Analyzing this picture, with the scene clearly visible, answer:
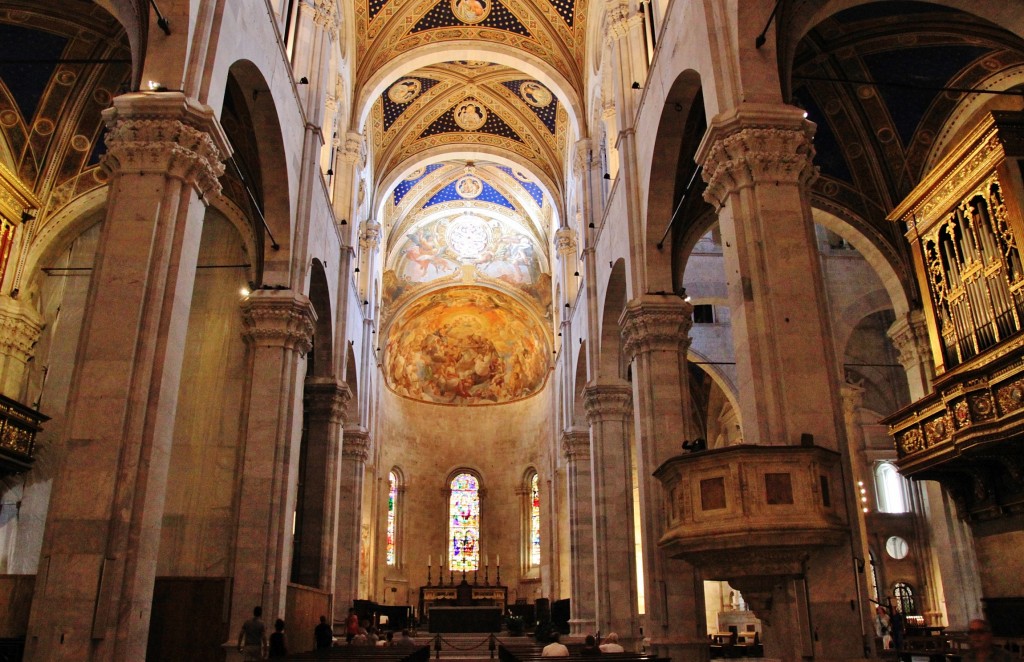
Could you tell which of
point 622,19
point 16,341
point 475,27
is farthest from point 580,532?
point 475,27

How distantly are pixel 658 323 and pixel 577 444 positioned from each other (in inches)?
415

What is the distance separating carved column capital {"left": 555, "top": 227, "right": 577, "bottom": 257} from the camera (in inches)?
998

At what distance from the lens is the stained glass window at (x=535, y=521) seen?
1286 inches

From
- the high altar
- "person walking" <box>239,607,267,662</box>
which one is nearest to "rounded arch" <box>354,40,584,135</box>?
"person walking" <box>239,607,267,662</box>

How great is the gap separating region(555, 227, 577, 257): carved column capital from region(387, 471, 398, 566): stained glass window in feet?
41.8

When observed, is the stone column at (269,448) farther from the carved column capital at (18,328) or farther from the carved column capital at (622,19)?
the carved column capital at (622,19)

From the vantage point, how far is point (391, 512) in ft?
109

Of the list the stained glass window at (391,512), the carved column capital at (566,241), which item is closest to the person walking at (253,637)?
the carved column capital at (566,241)

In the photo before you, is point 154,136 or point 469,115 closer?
point 154,136

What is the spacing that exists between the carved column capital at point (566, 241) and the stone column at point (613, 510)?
25.4ft

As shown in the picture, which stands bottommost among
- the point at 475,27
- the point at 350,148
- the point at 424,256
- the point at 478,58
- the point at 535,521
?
the point at 535,521

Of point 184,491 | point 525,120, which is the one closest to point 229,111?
point 184,491

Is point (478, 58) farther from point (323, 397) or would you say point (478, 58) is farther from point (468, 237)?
point (323, 397)

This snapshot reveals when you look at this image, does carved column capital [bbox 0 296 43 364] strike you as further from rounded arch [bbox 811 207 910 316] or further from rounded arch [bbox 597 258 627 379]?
rounded arch [bbox 811 207 910 316]
